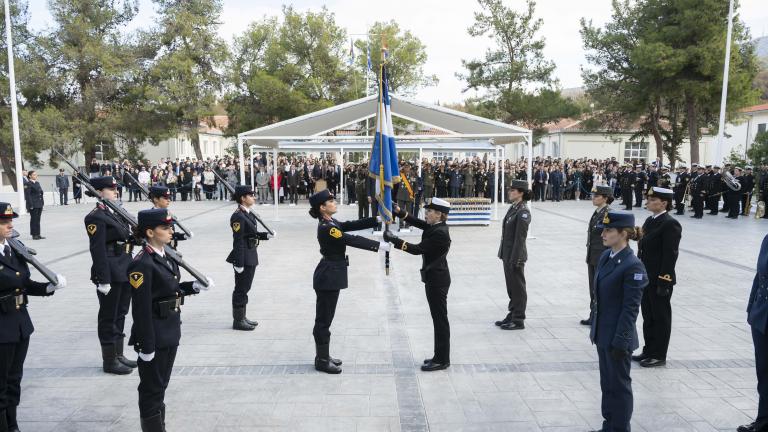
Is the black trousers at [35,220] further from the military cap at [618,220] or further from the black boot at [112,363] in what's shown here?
the military cap at [618,220]

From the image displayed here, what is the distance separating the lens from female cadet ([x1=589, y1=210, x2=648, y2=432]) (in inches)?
169

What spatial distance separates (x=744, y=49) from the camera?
29.1m

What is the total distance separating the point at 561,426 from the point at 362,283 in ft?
18.5

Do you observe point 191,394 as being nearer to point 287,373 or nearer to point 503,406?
point 287,373

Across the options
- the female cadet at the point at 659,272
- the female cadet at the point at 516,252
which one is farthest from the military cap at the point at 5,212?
the female cadet at the point at 659,272

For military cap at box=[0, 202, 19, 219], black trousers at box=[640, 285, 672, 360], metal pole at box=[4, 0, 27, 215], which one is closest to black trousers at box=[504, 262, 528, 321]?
black trousers at box=[640, 285, 672, 360]

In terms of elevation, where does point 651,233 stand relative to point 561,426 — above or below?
above

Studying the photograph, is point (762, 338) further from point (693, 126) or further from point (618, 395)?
point (693, 126)

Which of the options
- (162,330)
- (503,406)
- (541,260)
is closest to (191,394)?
(162,330)

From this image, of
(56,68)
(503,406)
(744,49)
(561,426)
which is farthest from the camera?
(56,68)

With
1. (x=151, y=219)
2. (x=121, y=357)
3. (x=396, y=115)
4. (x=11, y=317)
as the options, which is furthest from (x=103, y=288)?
(x=396, y=115)

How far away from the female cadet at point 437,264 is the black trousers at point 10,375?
10.9 ft

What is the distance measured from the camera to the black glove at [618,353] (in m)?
4.28

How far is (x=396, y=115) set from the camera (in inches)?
646
